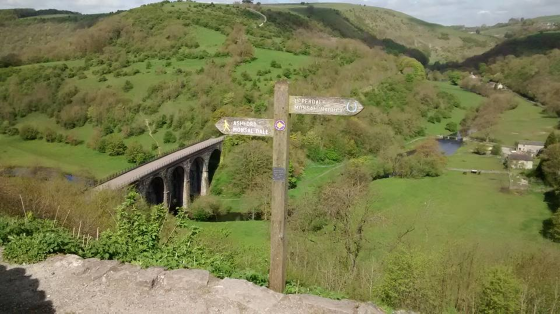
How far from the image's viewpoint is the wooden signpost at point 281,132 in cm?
580

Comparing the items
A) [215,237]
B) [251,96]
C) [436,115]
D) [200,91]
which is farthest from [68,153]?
[436,115]

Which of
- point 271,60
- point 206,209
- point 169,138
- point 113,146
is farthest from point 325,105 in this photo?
point 271,60

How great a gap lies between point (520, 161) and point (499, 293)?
129 ft

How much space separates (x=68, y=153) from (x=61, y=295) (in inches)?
1950

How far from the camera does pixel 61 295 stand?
232 inches

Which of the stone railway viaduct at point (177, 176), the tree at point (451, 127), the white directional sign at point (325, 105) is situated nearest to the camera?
the white directional sign at point (325, 105)

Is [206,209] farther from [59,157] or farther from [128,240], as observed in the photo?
[128,240]

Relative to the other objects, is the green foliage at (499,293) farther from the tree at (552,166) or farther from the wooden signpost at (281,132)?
the tree at (552,166)

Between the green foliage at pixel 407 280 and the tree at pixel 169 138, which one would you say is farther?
the tree at pixel 169 138

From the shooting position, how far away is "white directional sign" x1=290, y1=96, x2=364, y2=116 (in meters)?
5.78

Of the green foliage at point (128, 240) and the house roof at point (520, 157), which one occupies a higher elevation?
the green foliage at point (128, 240)

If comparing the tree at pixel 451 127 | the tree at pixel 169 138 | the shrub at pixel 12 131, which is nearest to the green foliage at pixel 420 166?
the tree at pixel 451 127

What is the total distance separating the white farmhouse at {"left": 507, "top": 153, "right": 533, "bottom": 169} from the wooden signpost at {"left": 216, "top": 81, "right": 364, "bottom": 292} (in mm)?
47695

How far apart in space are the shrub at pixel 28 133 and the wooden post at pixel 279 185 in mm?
56519
